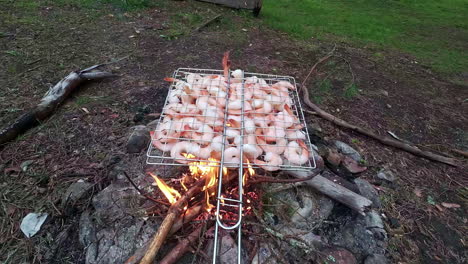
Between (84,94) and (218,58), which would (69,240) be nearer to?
(84,94)

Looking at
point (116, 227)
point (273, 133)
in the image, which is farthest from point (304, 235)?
point (116, 227)

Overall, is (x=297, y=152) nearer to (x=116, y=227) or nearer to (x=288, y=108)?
(x=288, y=108)

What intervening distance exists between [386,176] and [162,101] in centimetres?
318

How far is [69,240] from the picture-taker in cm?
245

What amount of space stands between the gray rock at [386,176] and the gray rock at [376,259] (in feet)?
3.65

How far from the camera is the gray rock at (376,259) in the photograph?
241 centimetres

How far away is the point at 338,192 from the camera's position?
2736 millimetres

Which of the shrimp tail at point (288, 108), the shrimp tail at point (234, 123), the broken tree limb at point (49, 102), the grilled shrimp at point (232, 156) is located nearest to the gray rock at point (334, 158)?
the shrimp tail at point (288, 108)

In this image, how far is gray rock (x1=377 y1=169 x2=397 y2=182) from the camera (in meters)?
3.31

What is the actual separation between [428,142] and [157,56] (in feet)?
16.2

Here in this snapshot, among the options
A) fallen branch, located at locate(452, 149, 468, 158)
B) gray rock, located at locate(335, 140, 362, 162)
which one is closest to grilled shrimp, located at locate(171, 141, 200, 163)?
gray rock, located at locate(335, 140, 362, 162)

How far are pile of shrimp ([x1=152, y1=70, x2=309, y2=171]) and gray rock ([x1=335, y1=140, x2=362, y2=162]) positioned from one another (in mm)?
1102

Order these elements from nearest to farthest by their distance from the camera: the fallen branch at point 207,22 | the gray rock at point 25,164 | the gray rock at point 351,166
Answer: the gray rock at point 25,164 → the gray rock at point 351,166 → the fallen branch at point 207,22

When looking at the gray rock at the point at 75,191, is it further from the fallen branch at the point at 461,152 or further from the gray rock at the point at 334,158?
the fallen branch at the point at 461,152
